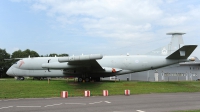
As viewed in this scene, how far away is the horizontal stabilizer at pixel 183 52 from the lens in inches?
883

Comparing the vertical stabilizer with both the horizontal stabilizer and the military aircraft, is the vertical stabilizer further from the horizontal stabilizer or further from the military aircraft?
the horizontal stabilizer

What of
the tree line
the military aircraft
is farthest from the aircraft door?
the tree line

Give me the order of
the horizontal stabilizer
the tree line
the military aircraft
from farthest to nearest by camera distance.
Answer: the tree line → the military aircraft → the horizontal stabilizer

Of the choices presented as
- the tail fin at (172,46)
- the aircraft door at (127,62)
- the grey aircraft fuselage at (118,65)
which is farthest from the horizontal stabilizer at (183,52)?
the aircraft door at (127,62)

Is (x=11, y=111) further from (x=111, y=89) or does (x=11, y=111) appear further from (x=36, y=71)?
(x=36, y=71)

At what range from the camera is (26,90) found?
20.6 metres

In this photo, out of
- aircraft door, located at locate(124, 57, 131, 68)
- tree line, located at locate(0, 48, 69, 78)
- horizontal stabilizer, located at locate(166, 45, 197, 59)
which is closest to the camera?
horizontal stabilizer, located at locate(166, 45, 197, 59)

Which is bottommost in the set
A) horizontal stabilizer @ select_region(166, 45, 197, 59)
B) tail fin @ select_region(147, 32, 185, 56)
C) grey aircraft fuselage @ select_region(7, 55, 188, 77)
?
grey aircraft fuselage @ select_region(7, 55, 188, 77)

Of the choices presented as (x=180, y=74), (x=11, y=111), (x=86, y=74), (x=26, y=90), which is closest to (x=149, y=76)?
(x=180, y=74)

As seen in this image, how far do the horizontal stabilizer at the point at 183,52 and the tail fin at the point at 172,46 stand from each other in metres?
1.71

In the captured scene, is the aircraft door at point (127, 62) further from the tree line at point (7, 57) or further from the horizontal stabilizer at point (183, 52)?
the tree line at point (7, 57)

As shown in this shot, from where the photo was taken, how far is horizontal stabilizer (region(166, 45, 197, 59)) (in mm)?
22433

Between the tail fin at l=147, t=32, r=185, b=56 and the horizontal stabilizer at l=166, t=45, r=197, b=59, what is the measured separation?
1714 millimetres

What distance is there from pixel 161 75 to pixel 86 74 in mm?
20182
